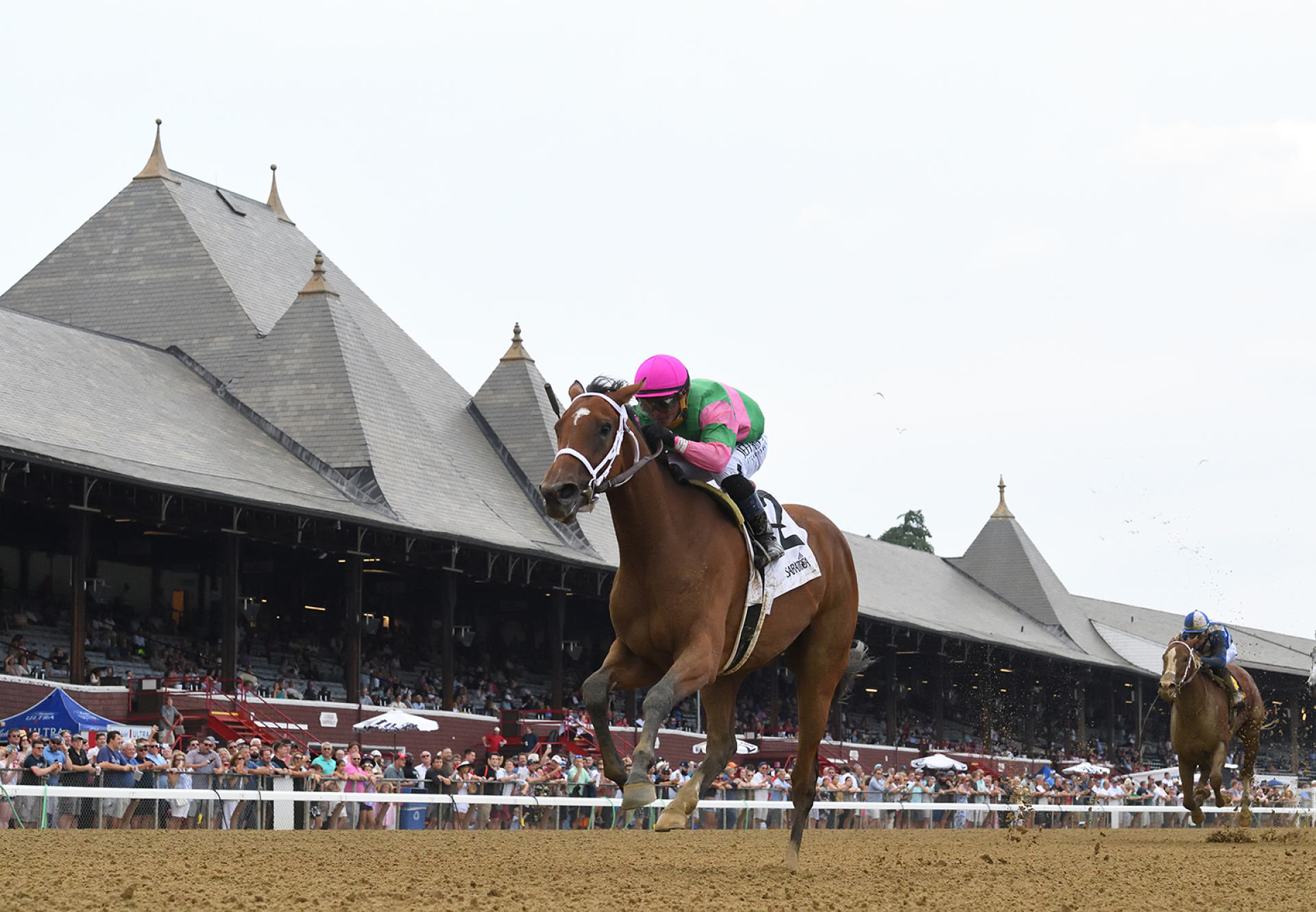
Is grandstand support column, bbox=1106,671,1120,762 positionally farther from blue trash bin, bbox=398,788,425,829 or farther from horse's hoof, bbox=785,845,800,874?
horse's hoof, bbox=785,845,800,874

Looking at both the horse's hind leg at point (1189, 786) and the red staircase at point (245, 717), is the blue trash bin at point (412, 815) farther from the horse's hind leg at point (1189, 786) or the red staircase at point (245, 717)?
the horse's hind leg at point (1189, 786)

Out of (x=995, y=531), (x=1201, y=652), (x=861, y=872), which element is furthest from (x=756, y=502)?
(x=995, y=531)

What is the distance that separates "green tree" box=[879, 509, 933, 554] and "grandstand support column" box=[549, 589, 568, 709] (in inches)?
2656

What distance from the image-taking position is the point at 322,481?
31234mm

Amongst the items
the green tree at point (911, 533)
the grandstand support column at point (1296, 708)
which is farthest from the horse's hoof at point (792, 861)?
the green tree at point (911, 533)

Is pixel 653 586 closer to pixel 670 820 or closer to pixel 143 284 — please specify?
pixel 670 820

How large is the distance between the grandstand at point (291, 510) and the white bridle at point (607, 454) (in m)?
14.9

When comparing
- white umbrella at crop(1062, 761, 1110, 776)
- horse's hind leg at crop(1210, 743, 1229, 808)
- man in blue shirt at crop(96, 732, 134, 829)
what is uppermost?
horse's hind leg at crop(1210, 743, 1229, 808)

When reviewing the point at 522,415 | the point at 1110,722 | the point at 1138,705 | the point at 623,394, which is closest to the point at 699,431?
the point at 623,394

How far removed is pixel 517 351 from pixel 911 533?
61051 mm

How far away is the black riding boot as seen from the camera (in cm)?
899

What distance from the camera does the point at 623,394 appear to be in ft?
27.5

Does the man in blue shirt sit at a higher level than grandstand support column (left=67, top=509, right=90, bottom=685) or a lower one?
lower

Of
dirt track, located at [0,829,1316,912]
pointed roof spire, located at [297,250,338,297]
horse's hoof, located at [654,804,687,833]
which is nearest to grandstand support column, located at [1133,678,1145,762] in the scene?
pointed roof spire, located at [297,250,338,297]
